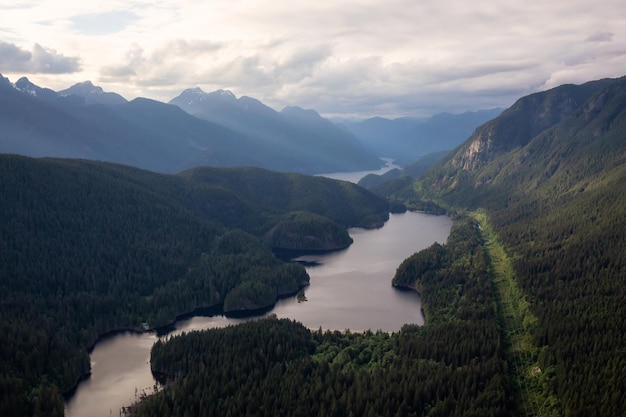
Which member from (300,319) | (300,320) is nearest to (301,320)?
(300,320)

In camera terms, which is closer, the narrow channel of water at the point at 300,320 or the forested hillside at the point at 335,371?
the forested hillside at the point at 335,371

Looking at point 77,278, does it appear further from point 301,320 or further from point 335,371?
point 335,371

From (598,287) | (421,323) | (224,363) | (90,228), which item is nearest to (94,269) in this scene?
(90,228)

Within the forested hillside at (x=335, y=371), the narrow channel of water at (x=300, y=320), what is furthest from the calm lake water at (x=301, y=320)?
the forested hillside at (x=335, y=371)

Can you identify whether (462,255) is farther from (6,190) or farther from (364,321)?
(6,190)

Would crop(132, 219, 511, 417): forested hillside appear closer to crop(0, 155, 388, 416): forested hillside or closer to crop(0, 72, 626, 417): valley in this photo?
crop(0, 72, 626, 417): valley

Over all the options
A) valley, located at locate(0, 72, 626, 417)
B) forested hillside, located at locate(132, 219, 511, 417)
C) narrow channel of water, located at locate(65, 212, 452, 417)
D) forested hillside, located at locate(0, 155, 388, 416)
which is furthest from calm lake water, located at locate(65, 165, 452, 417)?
forested hillside, located at locate(132, 219, 511, 417)

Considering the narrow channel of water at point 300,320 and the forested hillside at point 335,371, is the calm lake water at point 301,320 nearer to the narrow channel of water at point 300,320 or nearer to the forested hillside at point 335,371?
the narrow channel of water at point 300,320

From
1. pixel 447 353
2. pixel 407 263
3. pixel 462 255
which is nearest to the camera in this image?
pixel 447 353
